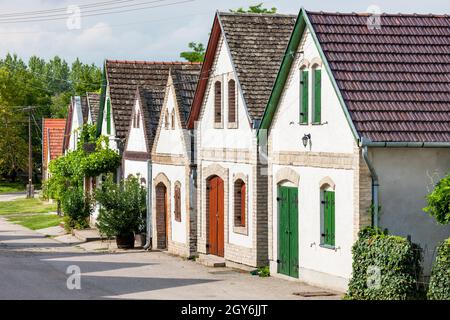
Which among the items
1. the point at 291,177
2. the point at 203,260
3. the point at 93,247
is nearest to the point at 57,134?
the point at 93,247

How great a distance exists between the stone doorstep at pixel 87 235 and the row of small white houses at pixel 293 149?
16.7 ft

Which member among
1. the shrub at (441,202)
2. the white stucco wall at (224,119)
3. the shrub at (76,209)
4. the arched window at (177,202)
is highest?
the white stucco wall at (224,119)

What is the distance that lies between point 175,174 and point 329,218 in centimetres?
1127

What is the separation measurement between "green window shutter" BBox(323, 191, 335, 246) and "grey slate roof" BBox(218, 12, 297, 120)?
15.5ft

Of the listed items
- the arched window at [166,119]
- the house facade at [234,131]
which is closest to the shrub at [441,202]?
the house facade at [234,131]

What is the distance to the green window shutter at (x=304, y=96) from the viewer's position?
23.2 meters

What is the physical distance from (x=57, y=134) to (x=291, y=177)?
2196 inches

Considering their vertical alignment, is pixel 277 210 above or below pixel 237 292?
above

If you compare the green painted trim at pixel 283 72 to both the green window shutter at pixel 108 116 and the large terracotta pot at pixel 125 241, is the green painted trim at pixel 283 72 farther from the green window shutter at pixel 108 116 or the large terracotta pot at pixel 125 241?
the green window shutter at pixel 108 116

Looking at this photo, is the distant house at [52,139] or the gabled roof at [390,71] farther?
the distant house at [52,139]

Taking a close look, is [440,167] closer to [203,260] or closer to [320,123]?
[320,123]

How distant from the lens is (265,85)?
27.2 metres

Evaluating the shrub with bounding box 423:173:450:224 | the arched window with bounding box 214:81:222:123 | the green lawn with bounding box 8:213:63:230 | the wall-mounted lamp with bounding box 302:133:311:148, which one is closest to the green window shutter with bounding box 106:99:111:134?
the green lawn with bounding box 8:213:63:230

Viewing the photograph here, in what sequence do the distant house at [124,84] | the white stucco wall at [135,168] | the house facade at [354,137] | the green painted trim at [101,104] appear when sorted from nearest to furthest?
the house facade at [354,137], the white stucco wall at [135,168], the distant house at [124,84], the green painted trim at [101,104]
